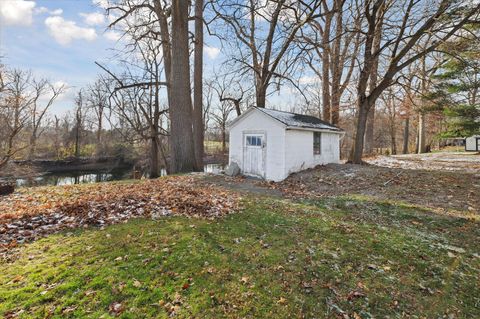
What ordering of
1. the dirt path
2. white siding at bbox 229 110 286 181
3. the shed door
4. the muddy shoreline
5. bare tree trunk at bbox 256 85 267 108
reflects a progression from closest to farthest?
white siding at bbox 229 110 286 181 → the shed door → the dirt path → bare tree trunk at bbox 256 85 267 108 → the muddy shoreline

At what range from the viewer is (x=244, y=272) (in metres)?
3.36

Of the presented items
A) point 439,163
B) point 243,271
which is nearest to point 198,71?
point 243,271

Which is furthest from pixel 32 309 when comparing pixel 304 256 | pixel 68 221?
pixel 304 256

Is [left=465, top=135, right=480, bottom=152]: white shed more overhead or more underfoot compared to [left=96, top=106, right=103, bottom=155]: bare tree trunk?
more underfoot

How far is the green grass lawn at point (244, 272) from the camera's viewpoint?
9.05 ft

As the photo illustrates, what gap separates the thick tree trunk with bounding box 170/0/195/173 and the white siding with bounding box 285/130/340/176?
4.36m

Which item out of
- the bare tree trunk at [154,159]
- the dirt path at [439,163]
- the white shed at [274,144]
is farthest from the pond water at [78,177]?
the dirt path at [439,163]

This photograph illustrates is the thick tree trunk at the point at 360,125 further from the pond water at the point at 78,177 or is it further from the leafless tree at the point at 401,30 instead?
the pond water at the point at 78,177

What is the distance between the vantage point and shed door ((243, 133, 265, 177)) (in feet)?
37.0

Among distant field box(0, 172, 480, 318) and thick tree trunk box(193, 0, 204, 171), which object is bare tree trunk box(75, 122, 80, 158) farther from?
distant field box(0, 172, 480, 318)

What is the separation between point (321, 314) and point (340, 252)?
1452mm

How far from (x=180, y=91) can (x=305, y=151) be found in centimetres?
604

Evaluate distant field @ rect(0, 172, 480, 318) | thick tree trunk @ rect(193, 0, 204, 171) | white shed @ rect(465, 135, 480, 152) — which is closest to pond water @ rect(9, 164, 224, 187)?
thick tree trunk @ rect(193, 0, 204, 171)

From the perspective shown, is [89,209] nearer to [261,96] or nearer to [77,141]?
[261,96]
